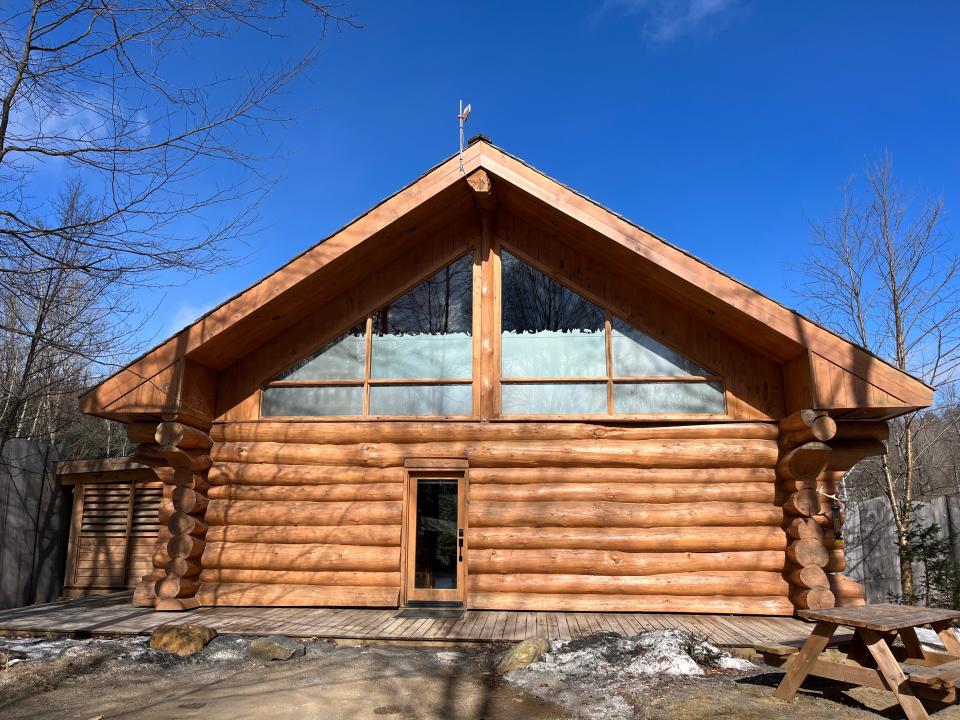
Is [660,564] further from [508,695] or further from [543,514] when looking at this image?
[508,695]

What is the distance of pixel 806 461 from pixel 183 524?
342 inches

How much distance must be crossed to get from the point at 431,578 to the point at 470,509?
1.15 meters

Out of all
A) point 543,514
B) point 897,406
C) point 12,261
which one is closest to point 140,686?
point 12,261

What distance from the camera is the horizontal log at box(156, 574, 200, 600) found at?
9.22m

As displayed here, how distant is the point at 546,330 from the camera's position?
1007 cm

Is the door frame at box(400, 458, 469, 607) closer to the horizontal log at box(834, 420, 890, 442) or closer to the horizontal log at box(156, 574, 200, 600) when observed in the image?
the horizontal log at box(156, 574, 200, 600)

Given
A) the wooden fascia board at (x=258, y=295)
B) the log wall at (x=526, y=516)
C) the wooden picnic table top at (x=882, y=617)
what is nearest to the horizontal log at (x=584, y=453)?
the log wall at (x=526, y=516)

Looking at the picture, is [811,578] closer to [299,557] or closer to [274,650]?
[274,650]

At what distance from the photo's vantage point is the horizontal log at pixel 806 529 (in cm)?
876

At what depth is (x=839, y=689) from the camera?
5801mm

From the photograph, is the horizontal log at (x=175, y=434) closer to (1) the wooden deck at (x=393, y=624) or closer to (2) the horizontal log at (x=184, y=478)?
(2) the horizontal log at (x=184, y=478)

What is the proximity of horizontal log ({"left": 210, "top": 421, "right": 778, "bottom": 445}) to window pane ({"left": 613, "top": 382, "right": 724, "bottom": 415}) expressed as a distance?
265mm

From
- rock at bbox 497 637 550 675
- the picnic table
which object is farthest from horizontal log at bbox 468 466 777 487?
the picnic table

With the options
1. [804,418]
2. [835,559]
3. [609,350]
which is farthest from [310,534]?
[835,559]
